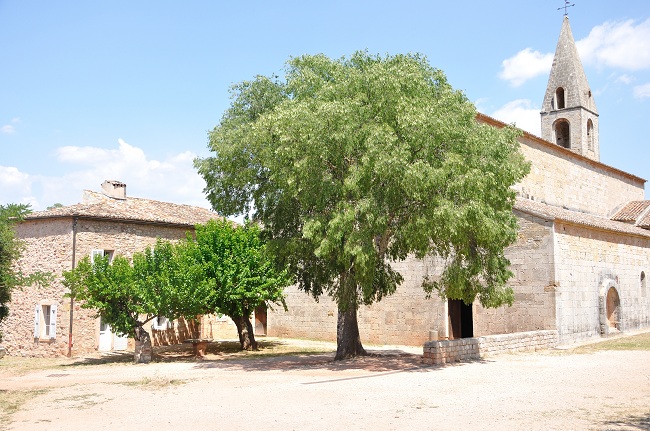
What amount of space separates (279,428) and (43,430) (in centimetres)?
353

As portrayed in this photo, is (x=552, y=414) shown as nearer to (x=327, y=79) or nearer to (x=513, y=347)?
(x=513, y=347)

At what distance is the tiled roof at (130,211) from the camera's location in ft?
72.8

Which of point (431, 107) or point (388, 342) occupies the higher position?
point (431, 107)

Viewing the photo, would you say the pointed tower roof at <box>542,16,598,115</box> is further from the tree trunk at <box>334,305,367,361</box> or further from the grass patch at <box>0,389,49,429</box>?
the grass patch at <box>0,389,49,429</box>

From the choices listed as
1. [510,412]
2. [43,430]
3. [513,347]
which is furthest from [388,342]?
[43,430]

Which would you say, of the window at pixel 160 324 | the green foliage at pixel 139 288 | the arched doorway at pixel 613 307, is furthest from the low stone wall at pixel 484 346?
the window at pixel 160 324

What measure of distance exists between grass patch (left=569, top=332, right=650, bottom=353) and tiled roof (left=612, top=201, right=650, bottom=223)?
10.7 meters

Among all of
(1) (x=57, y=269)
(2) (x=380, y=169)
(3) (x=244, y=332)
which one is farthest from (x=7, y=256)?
(3) (x=244, y=332)

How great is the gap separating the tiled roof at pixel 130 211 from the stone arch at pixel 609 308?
16.7 metres

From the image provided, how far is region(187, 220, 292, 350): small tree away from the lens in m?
19.4

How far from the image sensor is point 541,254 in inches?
802

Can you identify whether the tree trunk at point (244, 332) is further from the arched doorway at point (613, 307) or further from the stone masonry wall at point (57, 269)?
the arched doorway at point (613, 307)

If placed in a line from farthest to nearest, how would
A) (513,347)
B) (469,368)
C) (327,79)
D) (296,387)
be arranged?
(513,347), (327,79), (469,368), (296,387)

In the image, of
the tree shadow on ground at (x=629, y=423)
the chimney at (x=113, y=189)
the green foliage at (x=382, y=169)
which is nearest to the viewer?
the tree shadow on ground at (x=629, y=423)
